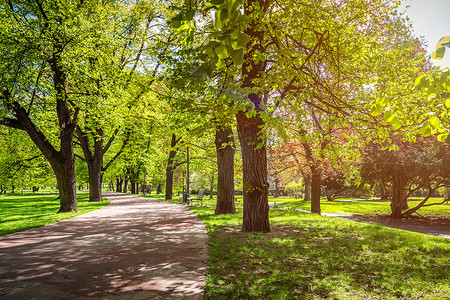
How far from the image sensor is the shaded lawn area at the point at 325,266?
12.6ft

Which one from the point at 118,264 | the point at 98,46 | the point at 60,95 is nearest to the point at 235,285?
the point at 118,264

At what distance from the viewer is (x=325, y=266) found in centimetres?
496

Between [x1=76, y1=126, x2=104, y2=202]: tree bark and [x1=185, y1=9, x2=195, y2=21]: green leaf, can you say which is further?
[x1=76, y1=126, x2=104, y2=202]: tree bark

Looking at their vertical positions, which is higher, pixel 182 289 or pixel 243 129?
pixel 243 129

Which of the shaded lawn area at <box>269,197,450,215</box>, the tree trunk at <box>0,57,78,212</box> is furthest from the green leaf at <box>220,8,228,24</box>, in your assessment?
the shaded lawn area at <box>269,197,450,215</box>

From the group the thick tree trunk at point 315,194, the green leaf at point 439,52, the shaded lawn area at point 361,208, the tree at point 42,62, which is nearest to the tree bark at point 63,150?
the tree at point 42,62

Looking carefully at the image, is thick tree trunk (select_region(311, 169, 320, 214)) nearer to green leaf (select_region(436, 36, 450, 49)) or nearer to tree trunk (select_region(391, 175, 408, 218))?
tree trunk (select_region(391, 175, 408, 218))

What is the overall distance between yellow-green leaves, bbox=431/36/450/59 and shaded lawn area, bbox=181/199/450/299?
3.21 meters

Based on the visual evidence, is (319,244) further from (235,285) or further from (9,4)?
(9,4)

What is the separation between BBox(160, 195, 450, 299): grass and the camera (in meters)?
3.83

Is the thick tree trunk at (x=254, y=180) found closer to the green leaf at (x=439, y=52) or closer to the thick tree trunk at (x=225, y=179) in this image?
the thick tree trunk at (x=225, y=179)

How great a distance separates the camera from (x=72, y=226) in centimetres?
933

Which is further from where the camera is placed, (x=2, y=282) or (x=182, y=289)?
(x=2, y=282)

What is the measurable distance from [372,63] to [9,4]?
15.3 metres
